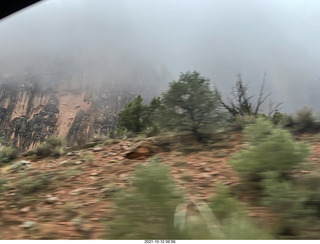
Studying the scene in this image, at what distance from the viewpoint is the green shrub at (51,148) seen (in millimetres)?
6759

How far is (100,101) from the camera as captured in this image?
332 inches

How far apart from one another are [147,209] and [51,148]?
5.13 meters

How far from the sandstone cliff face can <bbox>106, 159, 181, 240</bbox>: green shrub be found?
5.17 meters

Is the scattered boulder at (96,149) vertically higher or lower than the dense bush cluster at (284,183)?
higher

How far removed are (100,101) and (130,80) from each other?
1108 millimetres

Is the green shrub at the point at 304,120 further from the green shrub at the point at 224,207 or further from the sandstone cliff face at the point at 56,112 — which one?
the sandstone cliff face at the point at 56,112

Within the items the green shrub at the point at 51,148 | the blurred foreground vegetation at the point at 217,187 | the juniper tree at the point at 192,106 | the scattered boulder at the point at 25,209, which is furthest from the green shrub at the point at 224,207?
the green shrub at the point at 51,148

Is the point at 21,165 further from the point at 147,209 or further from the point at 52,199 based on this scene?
the point at 147,209

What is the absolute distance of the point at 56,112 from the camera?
29.2 ft

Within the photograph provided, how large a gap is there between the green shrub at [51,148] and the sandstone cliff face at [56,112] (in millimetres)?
457

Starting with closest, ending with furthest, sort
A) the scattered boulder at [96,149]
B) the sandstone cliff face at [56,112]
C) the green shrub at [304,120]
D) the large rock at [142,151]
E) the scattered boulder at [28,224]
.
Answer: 1. the scattered boulder at [28,224]
2. the large rock at [142,151]
3. the green shrub at [304,120]
4. the scattered boulder at [96,149]
5. the sandstone cliff face at [56,112]

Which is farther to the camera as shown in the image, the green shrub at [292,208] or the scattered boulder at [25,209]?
the scattered boulder at [25,209]
